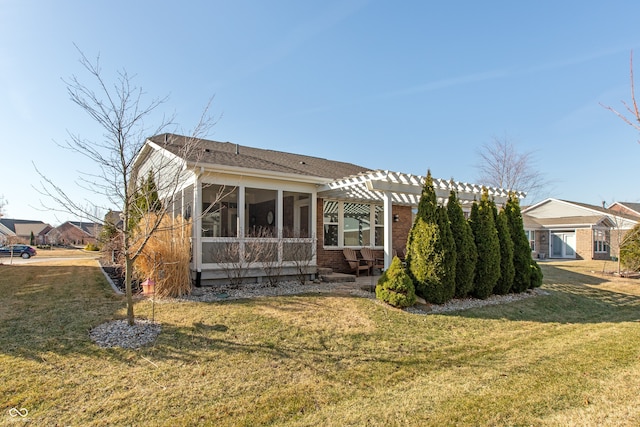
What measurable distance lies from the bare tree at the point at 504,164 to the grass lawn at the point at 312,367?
24672mm

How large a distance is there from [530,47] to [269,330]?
534 inches

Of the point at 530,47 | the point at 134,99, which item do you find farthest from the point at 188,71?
the point at 530,47

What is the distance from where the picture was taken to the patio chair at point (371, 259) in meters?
12.0

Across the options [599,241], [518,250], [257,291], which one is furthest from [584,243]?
[257,291]

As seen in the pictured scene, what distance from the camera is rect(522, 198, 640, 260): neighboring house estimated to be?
26.0 metres

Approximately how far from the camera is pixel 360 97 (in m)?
16.8

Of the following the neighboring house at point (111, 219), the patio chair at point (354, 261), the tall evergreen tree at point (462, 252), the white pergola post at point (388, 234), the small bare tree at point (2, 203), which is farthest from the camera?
the small bare tree at point (2, 203)

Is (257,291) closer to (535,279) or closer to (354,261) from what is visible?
(354,261)

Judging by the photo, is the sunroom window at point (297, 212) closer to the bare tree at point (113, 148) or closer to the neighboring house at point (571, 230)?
the bare tree at point (113, 148)

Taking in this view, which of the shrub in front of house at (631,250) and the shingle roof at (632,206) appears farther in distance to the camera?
the shingle roof at (632,206)

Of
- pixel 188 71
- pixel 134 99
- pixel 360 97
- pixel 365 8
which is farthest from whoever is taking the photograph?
pixel 360 97

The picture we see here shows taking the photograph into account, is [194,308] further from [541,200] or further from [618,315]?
[541,200]

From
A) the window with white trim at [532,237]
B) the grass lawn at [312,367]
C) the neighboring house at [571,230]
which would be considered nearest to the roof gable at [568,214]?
the neighboring house at [571,230]

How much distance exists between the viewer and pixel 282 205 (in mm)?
11070
